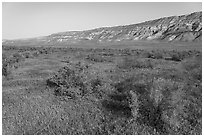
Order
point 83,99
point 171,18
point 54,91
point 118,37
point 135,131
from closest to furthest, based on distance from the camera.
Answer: point 135,131 → point 83,99 → point 54,91 → point 118,37 → point 171,18

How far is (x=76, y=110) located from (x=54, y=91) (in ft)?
6.63

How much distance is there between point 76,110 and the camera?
923 centimetres

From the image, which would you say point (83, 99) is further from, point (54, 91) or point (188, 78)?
point (188, 78)

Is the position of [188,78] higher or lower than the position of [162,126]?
higher

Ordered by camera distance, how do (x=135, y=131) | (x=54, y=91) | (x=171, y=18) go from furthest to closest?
(x=171, y=18) < (x=54, y=91) < (x=135, y=131)

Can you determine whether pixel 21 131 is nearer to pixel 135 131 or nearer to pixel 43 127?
pixel 43 127

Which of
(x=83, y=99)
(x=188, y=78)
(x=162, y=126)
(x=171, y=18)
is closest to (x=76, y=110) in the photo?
(x=83, y=99)

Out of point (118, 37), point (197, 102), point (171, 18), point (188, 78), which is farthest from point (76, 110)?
point (171, 18)

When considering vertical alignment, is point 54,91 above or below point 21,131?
above

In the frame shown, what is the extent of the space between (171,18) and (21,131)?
11141 centimetres

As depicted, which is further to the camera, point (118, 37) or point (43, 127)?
point (118, 37)

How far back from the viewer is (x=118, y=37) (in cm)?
10206

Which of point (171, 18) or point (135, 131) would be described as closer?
point (135, 131)

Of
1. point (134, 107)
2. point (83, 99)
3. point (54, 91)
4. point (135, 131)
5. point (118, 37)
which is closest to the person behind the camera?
point (135, 131)
